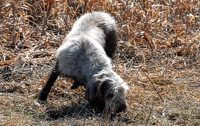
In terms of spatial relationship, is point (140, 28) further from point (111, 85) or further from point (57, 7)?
point (111, 85)

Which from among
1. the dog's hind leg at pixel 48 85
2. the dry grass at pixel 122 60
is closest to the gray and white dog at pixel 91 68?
the dog's hind leg at pixel 48 85

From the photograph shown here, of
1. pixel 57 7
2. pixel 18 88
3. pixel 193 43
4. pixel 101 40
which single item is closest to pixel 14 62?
pixel 18 88

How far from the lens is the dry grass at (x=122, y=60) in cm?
674

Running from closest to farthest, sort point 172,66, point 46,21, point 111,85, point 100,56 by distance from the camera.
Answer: point 111,85
point 100,56
point 172,66
point 46,21

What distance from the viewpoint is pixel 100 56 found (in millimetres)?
6859

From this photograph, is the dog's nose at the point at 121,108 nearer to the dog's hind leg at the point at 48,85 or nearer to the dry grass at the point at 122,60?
the dry grass at the point at 122,60

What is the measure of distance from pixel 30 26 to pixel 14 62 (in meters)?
1.57

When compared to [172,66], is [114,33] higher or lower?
higher

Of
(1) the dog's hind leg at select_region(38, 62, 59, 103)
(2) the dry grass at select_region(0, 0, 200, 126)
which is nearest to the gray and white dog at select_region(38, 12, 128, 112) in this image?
(1) the dog's hind leg at select_region(38, 62, 59, 103)

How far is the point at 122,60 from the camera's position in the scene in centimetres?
914

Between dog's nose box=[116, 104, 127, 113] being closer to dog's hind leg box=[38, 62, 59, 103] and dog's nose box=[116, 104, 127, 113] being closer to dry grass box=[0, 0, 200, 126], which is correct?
dry grass box=[0, 0, 200, 126]

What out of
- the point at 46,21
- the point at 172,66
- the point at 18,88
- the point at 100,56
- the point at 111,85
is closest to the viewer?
the point at 111,85

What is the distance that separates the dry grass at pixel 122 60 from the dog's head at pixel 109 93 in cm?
18

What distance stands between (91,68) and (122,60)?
8.18 ft
